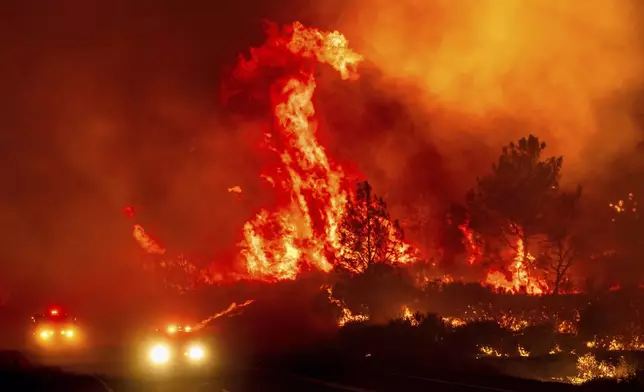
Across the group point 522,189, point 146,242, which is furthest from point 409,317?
point 146,242

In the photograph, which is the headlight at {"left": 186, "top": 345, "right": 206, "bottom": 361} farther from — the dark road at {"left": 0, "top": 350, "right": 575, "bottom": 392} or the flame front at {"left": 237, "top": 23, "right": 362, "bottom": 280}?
the flame front at {"left": 237, "top": 23, "right": 362, "bottom": 280}

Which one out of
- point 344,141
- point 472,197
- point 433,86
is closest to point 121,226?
point 344,141

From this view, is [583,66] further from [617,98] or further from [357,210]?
[357,210]

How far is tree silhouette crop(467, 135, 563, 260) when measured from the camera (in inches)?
1583

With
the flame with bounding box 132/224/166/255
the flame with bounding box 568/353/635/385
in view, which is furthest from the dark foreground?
the flame with bounding box 132/224/166/255

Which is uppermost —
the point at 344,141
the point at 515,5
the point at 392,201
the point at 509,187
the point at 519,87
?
the point at 515,5

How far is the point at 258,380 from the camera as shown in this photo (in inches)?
836

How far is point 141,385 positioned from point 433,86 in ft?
125

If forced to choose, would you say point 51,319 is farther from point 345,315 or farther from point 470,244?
point 470,244

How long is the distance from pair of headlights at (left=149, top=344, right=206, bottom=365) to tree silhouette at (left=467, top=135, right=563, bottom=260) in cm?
2038

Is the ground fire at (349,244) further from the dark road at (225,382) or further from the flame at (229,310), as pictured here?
the dark road at (225,382)

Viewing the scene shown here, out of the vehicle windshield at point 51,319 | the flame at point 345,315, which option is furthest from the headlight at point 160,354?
the vehicle windshield at point 51,319

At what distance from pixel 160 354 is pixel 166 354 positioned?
0.19 m

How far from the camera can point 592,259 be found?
4200cm
